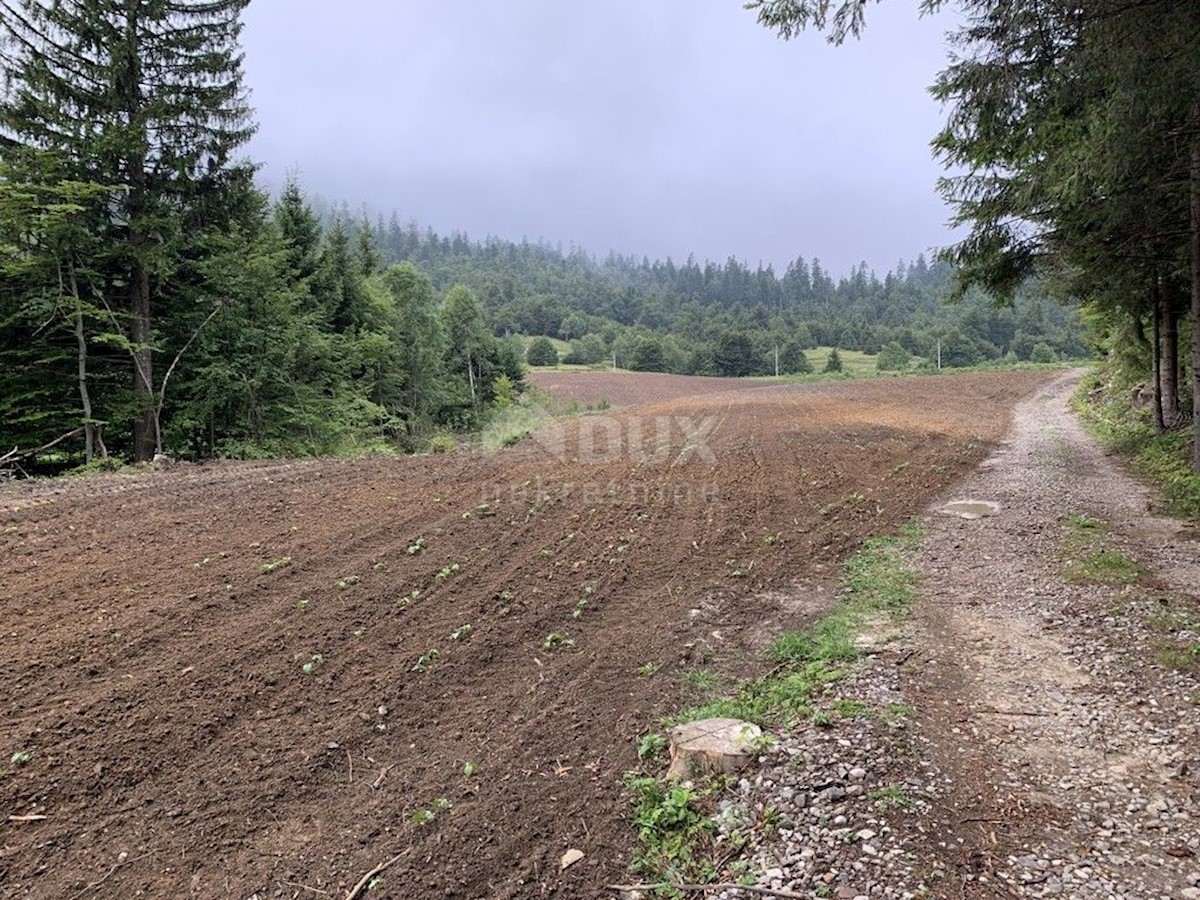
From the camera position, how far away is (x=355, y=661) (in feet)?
13.5

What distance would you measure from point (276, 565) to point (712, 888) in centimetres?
476

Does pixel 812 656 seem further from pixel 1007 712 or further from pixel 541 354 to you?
pixel 541 354

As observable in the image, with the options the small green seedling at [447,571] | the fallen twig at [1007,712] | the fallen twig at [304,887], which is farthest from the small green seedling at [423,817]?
the fallen twig at [1007,712]

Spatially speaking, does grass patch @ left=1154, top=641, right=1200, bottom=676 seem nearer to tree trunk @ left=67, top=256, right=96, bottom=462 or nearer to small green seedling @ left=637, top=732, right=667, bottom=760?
small green seedling @ left=637, top=732, right=667, bottom=760

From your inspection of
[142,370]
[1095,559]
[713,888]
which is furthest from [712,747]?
[142,370]

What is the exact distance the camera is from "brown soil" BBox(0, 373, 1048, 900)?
2656 mm

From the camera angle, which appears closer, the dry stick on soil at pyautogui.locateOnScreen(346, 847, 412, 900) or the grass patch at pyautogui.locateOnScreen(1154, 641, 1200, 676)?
the dry stick on soil at pyautogui.locateOnScreen(346, 847, 412, 900)

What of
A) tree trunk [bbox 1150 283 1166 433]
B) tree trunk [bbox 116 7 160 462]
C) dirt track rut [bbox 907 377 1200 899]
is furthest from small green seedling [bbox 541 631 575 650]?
tree trunk [bbox 116 7 160 462]

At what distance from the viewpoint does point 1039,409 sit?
21.9m

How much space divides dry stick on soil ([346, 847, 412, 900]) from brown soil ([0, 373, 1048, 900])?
0.13 ft

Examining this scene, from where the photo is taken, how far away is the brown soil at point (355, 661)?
2.66m

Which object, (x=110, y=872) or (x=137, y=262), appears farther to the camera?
(x=137, y=262)

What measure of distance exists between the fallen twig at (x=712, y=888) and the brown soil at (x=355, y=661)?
0.43ft

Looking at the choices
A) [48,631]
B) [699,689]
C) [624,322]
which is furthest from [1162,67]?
[624,322]
